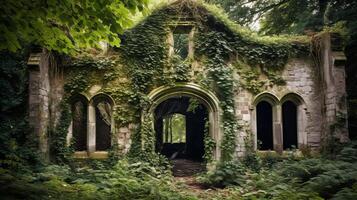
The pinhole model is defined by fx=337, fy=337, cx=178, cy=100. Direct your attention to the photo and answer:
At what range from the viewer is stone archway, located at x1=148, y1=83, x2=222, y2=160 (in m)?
10.3

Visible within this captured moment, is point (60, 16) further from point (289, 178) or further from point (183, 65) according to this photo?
point (289, 178)

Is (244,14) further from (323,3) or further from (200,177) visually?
(200,177)

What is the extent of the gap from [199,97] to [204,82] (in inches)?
19.5

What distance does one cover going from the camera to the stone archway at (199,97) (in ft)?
33.9

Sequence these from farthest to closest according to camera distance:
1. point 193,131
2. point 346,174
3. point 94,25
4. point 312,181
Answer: point 193,131 < point 312,181 < point 346,174 < point 94,25

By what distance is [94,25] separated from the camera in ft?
18.2

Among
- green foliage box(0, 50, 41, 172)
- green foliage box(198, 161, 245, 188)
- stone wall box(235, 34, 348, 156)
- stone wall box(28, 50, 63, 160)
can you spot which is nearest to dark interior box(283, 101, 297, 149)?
stone wall box(235, 34, 348, 156)

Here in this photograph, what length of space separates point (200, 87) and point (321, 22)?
6417 mm

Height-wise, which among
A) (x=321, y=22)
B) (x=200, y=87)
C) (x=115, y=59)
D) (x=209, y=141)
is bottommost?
(x=209, y=141)

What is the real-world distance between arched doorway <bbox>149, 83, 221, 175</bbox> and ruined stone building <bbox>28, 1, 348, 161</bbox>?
0.04 m

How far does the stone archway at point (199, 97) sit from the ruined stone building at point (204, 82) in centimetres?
3

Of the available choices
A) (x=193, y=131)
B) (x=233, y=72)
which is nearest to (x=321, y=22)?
(x=233, y=72)

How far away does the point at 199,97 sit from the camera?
34.6ft

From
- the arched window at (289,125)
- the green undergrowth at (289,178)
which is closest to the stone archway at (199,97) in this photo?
the green undergrowth at (289,178)
